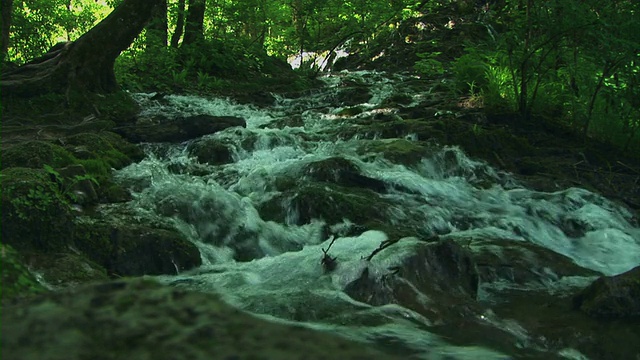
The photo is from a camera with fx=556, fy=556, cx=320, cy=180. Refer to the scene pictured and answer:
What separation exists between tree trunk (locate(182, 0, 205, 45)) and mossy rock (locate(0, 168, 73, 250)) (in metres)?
13.3

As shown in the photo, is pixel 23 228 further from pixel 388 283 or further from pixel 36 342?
pixel 36 342

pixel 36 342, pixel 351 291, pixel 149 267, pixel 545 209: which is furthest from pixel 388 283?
pixel 545 209

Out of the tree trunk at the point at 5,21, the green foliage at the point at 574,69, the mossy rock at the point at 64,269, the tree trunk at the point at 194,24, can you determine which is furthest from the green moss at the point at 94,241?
the tree trunk at the point at 194,24

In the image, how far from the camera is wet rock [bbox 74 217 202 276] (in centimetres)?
510

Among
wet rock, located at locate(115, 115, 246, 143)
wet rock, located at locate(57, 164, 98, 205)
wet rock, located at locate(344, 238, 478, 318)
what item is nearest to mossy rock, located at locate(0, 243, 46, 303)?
wet rock, located at locate(344, 238, 478, 318)

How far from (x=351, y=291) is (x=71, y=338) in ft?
12.2

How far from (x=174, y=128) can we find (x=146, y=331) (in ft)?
31.8

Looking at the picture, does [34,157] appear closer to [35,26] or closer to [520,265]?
[520,265]

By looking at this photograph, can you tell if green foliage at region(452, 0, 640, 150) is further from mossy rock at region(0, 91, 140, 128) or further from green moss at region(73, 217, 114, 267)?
green moss at region(73, 217, 114, 267)

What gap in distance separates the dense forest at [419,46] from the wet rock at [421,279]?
565 centimetres

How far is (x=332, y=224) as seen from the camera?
6836 mm

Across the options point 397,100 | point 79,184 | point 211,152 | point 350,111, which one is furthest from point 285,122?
point 79,184

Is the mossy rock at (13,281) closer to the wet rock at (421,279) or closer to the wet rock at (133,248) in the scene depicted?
the wet rock at (421,279)

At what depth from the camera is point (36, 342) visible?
1.12m
